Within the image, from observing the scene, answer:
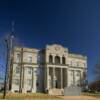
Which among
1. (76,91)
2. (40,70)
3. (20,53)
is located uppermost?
(20,53)

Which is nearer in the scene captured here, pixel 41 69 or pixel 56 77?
pixel 41 69

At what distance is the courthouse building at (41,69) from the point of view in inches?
2611

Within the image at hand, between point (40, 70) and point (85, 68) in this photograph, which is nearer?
point (40, 70)

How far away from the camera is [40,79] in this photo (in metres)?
69.6

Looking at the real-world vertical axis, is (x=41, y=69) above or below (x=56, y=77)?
above

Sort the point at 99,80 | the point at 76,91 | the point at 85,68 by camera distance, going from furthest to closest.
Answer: the point at 99,80 → the point at 85,68 → the point at 76,91

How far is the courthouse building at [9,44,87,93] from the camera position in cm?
6631

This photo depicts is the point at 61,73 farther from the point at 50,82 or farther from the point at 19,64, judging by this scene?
the point at 19,64

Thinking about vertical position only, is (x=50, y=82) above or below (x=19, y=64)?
below

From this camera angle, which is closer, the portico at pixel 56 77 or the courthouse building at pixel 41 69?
the courthouse building at pixel 41 69

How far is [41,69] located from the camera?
230 feet

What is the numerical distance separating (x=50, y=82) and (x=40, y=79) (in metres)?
3.04

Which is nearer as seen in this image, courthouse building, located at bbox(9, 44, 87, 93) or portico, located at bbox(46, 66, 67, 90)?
courthouse building, located at bbox(9, 44, 87, 93)

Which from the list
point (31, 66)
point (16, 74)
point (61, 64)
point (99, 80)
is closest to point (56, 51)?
point (61, 64)
